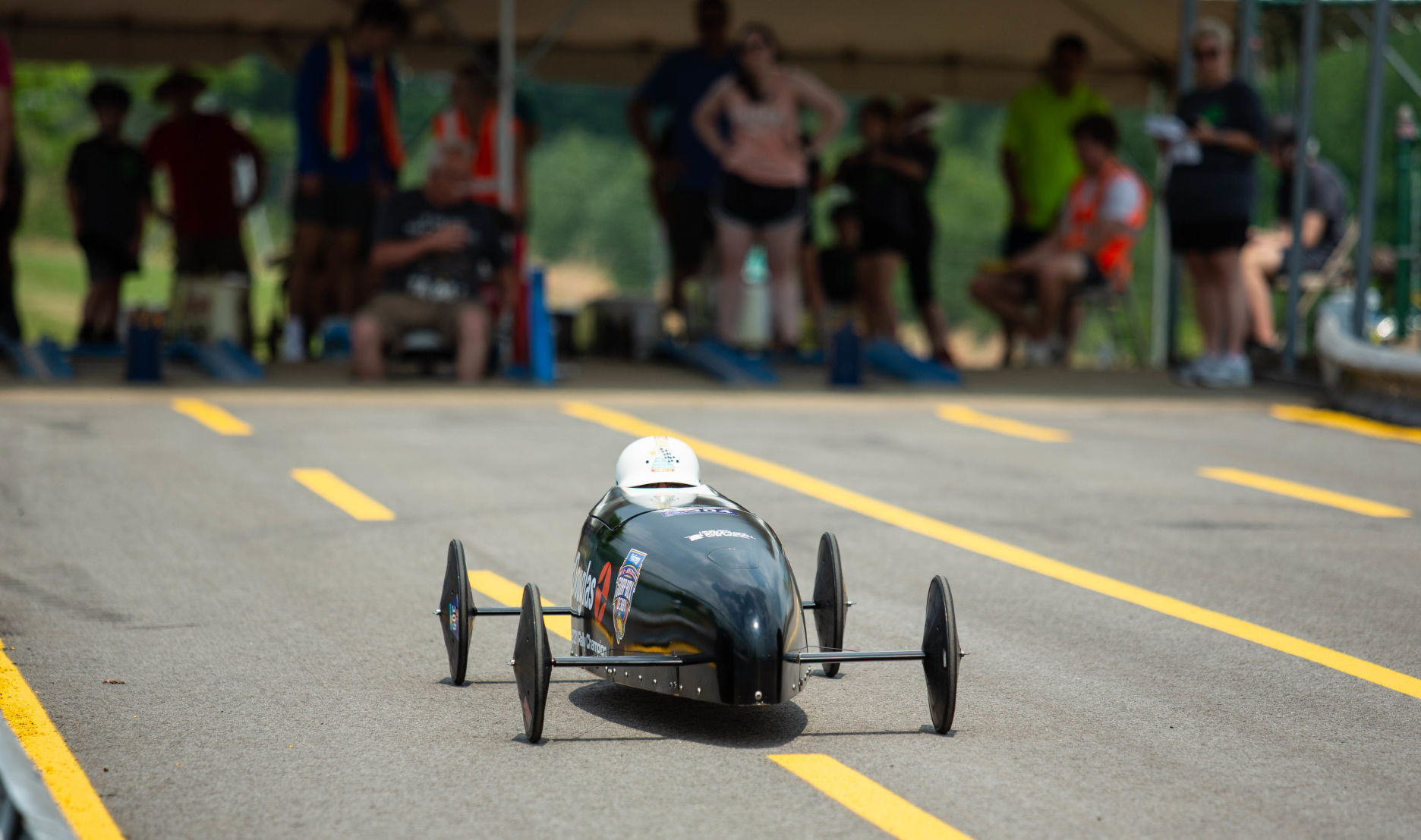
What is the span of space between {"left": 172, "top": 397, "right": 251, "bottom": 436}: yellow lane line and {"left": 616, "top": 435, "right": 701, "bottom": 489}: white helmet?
605cm

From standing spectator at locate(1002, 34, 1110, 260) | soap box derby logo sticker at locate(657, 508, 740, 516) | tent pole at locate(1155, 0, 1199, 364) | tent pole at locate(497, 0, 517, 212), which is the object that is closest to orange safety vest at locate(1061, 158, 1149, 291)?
tent pole at locate(1155, 0, 1199, 364)

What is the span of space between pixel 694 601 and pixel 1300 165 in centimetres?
1150

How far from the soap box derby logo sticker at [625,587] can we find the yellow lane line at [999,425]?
6882 mm

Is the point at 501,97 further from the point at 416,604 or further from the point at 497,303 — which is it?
the point at 416,604

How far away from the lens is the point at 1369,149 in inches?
560

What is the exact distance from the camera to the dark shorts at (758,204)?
1509 centimetres

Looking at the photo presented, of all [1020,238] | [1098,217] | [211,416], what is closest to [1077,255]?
[1098,217]

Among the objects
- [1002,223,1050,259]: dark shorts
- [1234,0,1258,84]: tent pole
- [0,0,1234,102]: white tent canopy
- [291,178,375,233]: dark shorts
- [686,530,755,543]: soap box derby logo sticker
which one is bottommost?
[686,530,755,543]: soap box derby logo sticker

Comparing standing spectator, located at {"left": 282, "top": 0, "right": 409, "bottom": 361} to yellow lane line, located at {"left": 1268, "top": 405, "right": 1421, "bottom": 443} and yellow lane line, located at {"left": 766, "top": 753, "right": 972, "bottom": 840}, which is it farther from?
yellow lane line, located at {"left": 766, "top": 753, "right": 972, "bottom": 840}

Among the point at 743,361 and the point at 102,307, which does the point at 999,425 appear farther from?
the point at 102,307

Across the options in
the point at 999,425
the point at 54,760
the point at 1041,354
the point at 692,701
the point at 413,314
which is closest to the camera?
the point at 54,760

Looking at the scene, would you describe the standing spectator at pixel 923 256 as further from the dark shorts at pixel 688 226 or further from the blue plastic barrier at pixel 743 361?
the dark shorts at pixel 688 226

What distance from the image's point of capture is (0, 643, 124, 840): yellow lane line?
4.46m

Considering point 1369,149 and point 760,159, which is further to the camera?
point 760,159
